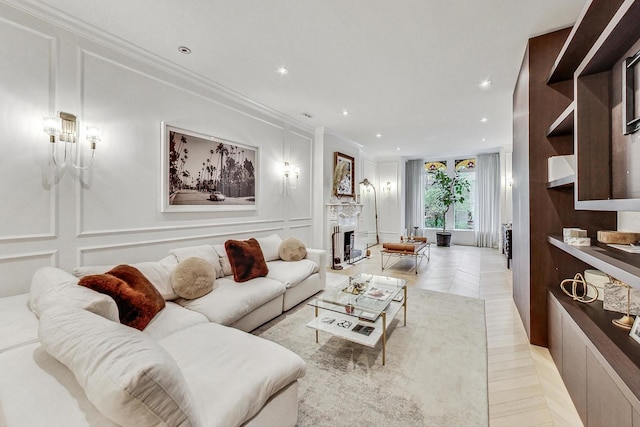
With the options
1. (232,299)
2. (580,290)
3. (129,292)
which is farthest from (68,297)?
(580,290)

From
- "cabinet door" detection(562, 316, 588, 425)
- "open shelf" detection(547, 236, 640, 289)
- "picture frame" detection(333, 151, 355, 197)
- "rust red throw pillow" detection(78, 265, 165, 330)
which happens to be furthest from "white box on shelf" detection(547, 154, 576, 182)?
"picture frame" detection(333, 151, 355, 197)

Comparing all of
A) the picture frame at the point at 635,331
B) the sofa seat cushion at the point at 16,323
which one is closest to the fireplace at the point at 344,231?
the picture frame at the point at 635,331

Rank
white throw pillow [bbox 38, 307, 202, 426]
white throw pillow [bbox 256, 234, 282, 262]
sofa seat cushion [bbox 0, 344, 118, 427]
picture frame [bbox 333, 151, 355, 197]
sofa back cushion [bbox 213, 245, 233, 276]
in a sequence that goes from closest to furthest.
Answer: white throw pillow [bbox 38, 307, 202, 426] < sofa seat cushion [bbox 0, 344, 118, 427] < sofa back cushion [bbox 213, 245, 233, 276] < white throw pillow [bbox 256, 234, 282, 262] < picture frame [bbox 333, 151, 355, 197]

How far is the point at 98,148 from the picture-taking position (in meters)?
2.47

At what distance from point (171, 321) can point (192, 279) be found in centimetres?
52

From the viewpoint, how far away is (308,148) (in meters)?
5.38

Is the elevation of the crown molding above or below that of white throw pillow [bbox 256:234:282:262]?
above

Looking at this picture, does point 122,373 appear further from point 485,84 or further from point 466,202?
point 466,202

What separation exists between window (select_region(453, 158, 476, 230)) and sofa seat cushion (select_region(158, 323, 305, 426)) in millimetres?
8848

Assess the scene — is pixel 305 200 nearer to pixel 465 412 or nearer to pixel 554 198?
pixel 554 198

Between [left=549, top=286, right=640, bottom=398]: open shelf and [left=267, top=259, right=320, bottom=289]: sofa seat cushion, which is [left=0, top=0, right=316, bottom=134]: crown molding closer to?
[left=267, top=259, right=320, bottom=289]: sofa seat cushion

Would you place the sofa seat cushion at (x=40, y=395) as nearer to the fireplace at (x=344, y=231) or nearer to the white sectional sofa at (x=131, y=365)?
the white sectional sofa at (x=131, y=365)

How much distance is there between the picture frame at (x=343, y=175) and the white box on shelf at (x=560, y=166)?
3.91m

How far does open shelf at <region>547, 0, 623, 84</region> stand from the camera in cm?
162
